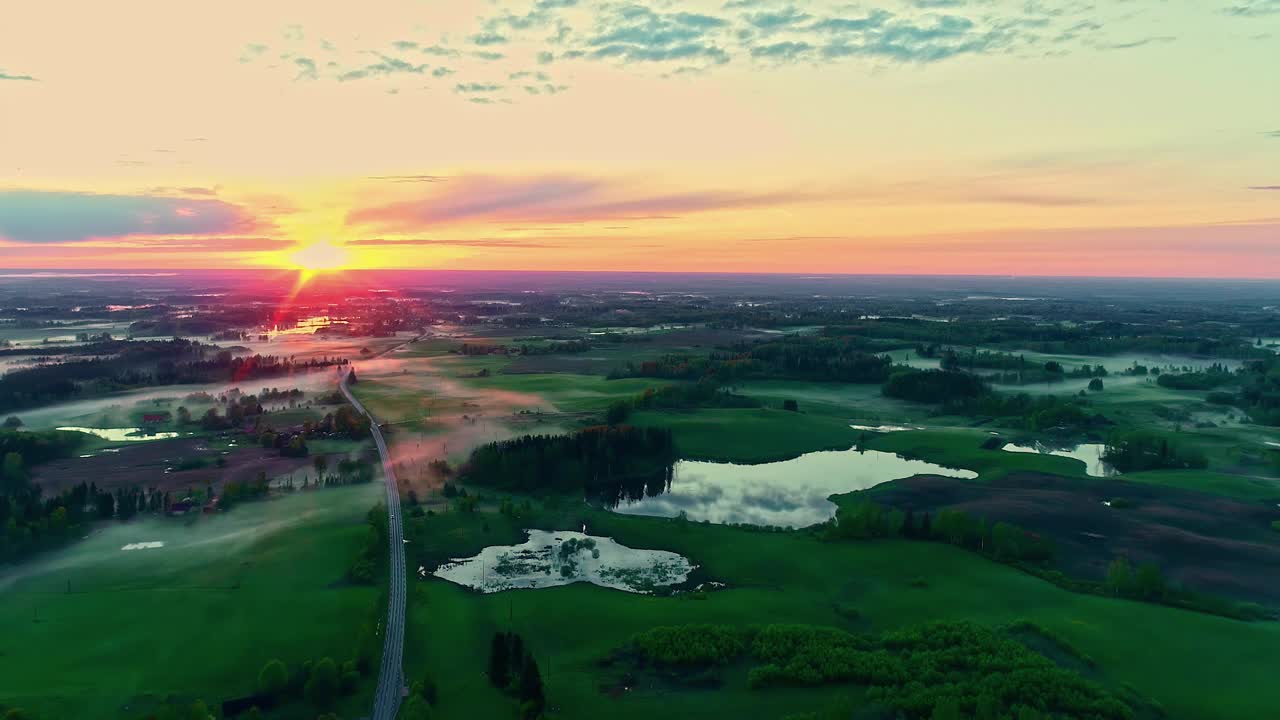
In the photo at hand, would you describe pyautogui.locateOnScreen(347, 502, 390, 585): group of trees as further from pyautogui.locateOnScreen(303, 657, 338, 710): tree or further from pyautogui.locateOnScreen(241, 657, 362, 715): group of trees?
pyautogui.locateOnScreen(303, 657, 338, 710): tree

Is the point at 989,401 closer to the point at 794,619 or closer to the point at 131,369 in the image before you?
the point at 794,619

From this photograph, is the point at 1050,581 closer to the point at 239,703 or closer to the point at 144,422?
the point at 239,703

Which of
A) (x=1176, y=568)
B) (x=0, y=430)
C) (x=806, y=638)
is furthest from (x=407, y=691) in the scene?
(x=0, y=430)

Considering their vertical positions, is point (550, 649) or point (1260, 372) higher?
point (1260, 372)

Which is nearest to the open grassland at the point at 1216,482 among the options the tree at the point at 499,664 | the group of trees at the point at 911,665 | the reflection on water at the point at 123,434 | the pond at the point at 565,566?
the group of trees at the point at 911,665

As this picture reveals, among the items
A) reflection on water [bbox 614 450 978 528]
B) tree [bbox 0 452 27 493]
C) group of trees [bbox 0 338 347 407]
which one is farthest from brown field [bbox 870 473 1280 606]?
group of trees [bbox 0 338 347 407]

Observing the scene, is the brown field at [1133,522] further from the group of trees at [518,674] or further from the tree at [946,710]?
the group of trees at [518,674]
